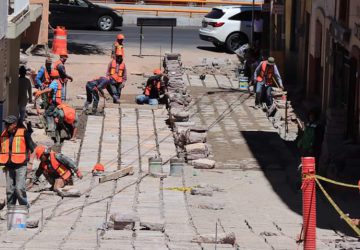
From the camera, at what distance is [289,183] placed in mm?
20609

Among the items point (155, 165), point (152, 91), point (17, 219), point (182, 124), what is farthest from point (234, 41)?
point (17, 219)

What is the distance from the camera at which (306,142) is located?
20.5 metres

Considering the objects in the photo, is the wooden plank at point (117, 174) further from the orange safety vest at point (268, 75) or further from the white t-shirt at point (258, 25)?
the white t-shirt at point (258, 25)

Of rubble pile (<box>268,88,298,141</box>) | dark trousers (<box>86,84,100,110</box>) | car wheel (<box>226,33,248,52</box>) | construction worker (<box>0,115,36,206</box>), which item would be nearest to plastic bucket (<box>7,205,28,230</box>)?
construction worker (<box>0,115,36,206</box>)

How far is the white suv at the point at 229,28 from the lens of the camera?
128 feet

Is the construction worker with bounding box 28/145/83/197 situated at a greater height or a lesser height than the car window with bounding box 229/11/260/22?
lesser

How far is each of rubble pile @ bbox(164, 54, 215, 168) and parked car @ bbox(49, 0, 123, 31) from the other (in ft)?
40.6

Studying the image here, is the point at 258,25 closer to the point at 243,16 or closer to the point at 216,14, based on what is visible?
the point at 243,16

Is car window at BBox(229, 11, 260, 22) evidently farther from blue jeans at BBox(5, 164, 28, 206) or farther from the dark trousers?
blue jeans at BBox(5, 164, 28, 206)

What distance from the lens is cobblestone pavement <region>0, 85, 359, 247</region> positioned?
13648 mm

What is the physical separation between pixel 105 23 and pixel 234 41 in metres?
6.50

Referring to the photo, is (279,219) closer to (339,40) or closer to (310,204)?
(310,204)

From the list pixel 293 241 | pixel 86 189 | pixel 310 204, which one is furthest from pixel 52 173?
pixel 310 204

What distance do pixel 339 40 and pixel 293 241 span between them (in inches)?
417
